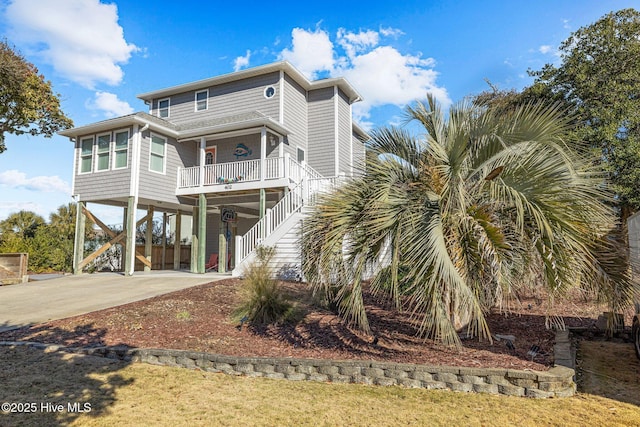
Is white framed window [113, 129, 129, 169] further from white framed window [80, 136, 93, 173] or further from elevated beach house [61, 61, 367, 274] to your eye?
white framed window [80, 136, 93, 173]

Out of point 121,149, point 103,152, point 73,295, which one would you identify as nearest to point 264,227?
point 73,295

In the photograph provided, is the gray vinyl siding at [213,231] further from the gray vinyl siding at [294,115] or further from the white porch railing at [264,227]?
the white porch railing at [264,227]

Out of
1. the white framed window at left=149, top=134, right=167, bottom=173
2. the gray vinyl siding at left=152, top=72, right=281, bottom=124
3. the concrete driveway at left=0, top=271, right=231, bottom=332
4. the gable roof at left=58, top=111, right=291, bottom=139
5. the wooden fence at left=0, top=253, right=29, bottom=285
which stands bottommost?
the concrete driveway at left=0, top=271, right=231, bottom=332

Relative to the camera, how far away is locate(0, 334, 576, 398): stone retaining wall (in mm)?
3941

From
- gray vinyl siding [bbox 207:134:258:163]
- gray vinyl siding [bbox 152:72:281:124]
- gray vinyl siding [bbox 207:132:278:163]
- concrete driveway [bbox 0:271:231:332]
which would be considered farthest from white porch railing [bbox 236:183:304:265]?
gray vinyl siding [bbox 152:72:281:124]

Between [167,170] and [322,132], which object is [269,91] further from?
[167,170]

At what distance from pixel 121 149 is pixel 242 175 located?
15.1 feet

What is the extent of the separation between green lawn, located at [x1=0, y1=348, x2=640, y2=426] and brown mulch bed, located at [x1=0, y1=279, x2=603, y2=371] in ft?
2.32

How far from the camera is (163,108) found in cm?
1720

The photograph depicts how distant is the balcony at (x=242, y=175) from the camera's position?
1316cm

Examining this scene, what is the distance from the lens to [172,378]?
4.73m

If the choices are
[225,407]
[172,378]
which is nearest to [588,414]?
[225,407]

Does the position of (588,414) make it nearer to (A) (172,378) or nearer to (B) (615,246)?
(B) (615,246)

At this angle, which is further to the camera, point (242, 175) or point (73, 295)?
point (242, 175)
